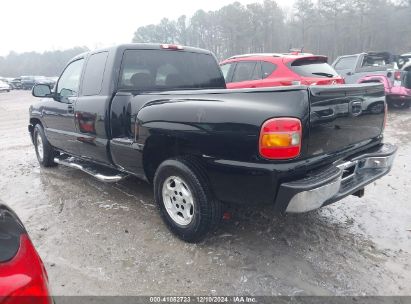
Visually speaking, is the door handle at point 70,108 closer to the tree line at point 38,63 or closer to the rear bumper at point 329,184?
the rear bumper at point 329,184

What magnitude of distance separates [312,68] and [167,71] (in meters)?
3.88

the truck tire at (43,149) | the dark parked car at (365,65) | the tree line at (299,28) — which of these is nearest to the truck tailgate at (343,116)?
the truck tire at (43,149)

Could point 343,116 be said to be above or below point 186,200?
Answer: above

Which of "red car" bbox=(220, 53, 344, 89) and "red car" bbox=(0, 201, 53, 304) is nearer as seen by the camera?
"red car" bbox=(0, 201, 53, 304)

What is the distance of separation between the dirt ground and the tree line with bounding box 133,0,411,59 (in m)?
40.0

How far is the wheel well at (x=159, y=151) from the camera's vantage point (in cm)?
289

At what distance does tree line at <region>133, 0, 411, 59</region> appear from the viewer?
4006cm

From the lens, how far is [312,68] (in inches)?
269

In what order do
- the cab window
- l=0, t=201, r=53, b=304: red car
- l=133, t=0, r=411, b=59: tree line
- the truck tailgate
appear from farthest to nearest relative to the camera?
l=133, t=0, r=411, b=59: tree line → the cab window → the truck tailgate → l=0, t=201, r=53, b=304: red car

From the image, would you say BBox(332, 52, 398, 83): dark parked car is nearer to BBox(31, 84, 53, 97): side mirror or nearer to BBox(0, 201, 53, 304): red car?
BBox(31, 84, 53, 97): side mirror

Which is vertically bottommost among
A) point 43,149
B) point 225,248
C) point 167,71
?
point 225,248

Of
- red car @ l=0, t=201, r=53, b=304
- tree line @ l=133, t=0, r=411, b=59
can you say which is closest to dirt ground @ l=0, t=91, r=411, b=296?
red car @ l=0, t=201, r=53, b=304

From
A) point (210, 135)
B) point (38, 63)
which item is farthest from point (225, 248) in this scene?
point (38, 63)

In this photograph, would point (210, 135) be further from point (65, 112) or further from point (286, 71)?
point (286, 71)
